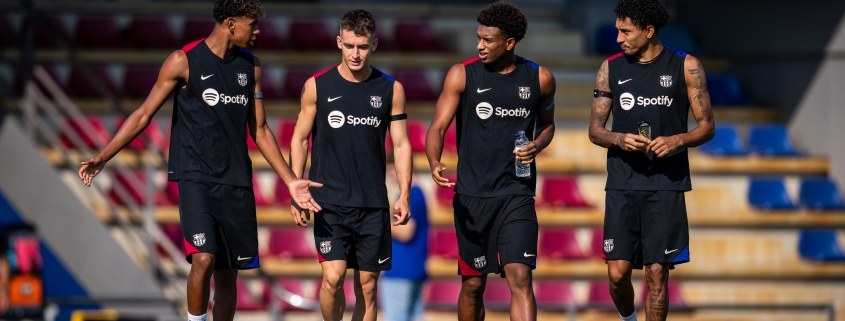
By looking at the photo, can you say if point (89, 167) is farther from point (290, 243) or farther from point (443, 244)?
point (443, 244)

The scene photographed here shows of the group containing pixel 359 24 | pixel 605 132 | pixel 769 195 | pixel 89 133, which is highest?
pixel 359 24

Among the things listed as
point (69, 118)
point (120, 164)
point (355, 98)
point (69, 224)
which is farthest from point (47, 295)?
point (355, 98)

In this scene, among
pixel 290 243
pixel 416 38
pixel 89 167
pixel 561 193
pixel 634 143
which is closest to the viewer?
pixel 89 167

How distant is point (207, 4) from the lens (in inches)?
635

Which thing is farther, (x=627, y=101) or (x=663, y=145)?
(x=627, y=101)

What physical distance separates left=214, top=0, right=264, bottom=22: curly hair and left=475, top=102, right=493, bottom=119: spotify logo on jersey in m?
1.49

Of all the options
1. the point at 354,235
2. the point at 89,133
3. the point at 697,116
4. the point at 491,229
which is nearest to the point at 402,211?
the point at 354,235

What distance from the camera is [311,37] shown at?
15297mm

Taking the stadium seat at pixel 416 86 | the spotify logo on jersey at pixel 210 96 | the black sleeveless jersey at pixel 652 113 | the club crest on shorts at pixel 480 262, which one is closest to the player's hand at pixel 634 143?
the black sleeveless jersey at pixel 652 113

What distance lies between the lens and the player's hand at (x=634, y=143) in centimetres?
714

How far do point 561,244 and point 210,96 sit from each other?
6.46 meters

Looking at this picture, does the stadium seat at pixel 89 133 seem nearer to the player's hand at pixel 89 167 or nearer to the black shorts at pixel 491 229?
the player's hand at pixel 89 167

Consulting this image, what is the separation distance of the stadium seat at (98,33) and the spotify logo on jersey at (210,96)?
838cm

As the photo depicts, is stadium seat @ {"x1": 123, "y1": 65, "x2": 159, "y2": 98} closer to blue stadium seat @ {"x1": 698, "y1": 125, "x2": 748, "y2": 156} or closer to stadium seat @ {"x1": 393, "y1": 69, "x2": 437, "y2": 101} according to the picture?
stadium seat @ {"x1": 393, "y1": 69, "x2": 437, "y2": 101}
